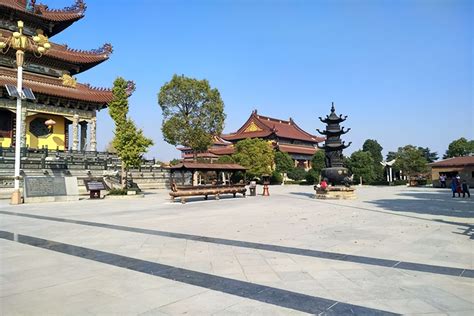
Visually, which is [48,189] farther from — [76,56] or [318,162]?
[318,162]

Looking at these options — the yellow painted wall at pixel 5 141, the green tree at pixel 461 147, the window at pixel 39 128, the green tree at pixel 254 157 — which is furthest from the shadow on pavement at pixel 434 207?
the green tree at pixel 461 147

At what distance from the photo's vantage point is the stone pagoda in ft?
64.0

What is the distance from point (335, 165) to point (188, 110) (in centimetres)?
1749

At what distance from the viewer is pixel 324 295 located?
402 centimetres

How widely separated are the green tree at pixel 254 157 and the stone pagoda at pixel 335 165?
18093 mm

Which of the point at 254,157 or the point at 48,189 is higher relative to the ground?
the point at 254,157

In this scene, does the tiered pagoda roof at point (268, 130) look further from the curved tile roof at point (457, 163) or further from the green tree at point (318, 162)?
the curved tile roof at point (457, 163)

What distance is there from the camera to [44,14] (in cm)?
3241

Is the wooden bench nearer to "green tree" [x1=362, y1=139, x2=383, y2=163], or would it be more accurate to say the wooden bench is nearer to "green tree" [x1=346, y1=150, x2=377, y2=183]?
"green tree" [x1=346, y1=150, x2=377, y2=183]

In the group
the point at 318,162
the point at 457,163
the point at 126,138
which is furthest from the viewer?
the point at 318,162

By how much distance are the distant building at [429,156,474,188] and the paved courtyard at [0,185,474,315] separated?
31.3 metres

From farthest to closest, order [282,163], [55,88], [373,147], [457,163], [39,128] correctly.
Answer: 1. [373,147]
2. [282,163]
3. [457,163]
4. [39,128]
5. [55,88]

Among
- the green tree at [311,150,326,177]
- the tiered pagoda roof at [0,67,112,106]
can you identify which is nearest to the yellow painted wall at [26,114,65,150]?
the tiered pagoda roof at [0,67,112,106]

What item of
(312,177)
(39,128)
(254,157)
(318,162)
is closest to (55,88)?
(39,128)
